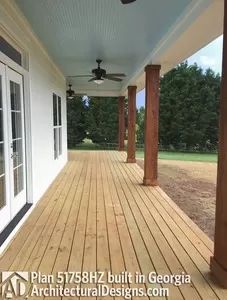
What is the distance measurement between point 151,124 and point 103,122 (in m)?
15.3

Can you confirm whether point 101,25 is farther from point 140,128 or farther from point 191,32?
point 140,128

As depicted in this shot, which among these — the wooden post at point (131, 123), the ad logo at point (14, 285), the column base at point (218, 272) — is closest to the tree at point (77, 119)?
the wooden post at point (131, 123)

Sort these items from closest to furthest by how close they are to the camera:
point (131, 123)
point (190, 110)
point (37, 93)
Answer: point (37, 93)
point (131, 123)
point (190, 110)

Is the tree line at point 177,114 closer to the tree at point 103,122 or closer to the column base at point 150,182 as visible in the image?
the tree at point 103,122

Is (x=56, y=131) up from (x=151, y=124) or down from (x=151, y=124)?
down

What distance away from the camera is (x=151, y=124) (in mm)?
6207

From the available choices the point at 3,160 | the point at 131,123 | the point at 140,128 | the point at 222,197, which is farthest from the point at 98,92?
the point at 222,197

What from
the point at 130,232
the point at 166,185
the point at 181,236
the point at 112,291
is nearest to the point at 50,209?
the point at 130,232

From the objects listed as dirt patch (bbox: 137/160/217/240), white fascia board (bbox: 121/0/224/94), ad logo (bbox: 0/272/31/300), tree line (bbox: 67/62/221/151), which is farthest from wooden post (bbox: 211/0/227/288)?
tree line (bbox: 67/62/221/151)

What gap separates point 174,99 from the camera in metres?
21.9

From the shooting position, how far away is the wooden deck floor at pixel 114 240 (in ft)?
8.80

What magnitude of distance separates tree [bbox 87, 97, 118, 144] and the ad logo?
1881cm

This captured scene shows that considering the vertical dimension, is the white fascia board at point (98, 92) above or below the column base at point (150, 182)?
above

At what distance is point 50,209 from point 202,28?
3.14m
